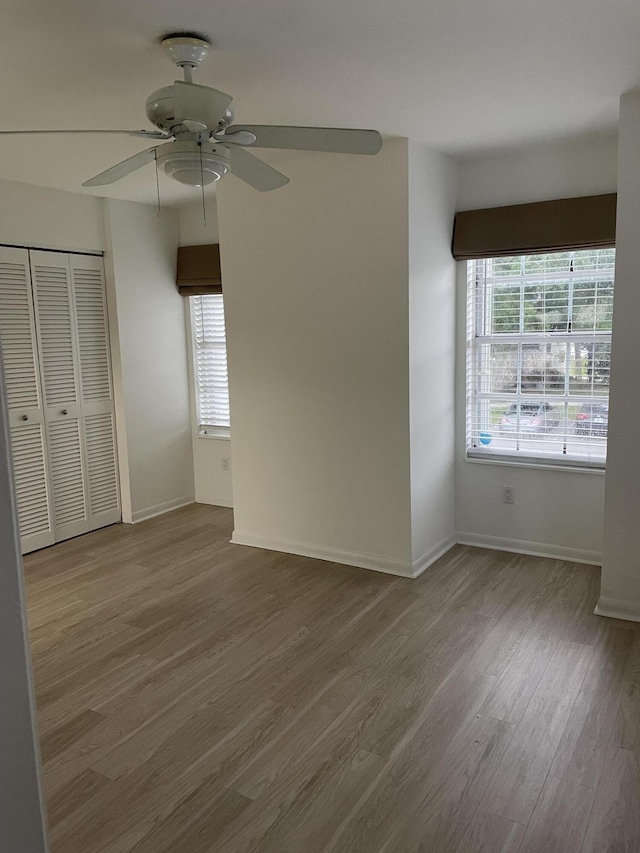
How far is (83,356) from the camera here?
15.6 feet

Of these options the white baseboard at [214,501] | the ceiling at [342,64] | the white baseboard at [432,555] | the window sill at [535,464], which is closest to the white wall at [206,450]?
the white baseboard at [214,501]

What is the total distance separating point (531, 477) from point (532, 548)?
1.47ft

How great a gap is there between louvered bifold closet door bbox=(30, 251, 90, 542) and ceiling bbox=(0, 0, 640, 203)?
3.60 ft

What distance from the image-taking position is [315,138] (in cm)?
221

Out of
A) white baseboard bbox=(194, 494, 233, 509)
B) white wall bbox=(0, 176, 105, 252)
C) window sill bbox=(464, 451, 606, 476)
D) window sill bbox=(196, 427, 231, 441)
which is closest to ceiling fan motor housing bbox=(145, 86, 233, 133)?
white wall bbox=(0, 176, 105, 252)

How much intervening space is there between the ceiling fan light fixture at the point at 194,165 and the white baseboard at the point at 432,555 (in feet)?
8.07

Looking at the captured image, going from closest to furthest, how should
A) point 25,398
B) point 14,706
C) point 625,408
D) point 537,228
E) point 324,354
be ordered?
point 14,706, point 625,408, point 537,228, point 324,354, point 25,398

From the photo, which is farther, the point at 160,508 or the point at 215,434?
the point at 215,434

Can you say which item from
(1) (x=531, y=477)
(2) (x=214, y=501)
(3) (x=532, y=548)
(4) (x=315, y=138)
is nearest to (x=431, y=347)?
(1) (x=531, y=477)

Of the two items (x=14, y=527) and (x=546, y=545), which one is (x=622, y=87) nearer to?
(x=546, y=545)

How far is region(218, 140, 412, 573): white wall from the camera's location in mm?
3660

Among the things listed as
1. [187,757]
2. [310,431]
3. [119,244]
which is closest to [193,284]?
[119,244]

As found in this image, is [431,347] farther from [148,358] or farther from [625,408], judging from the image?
[148,358]

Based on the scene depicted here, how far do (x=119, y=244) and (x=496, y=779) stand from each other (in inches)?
165
